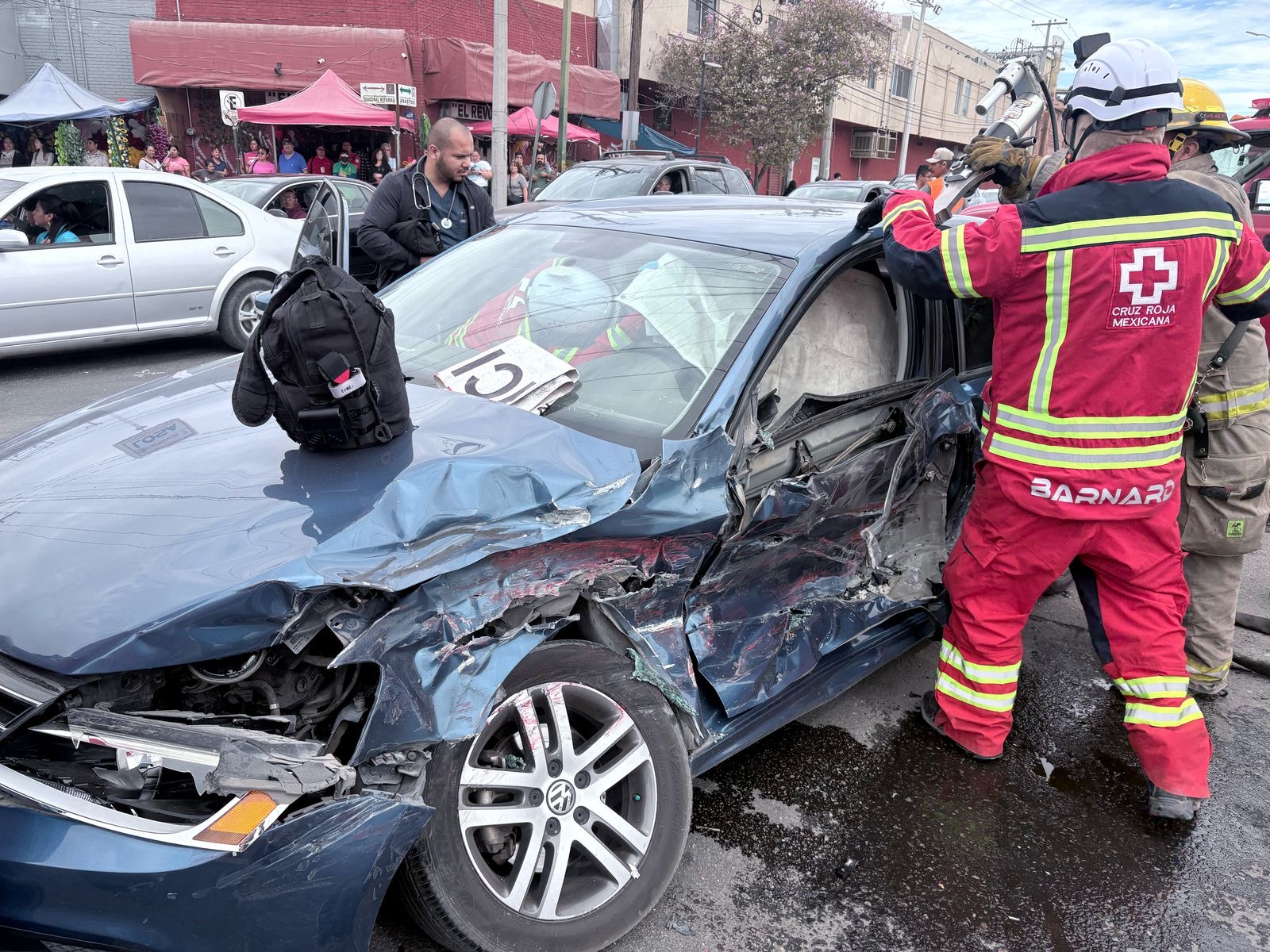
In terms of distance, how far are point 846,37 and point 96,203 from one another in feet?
74.5

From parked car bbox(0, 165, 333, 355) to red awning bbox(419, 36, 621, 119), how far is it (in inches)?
482

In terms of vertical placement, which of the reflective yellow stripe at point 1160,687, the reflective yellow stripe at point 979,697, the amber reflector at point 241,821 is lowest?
the reflective yellow stripe at point 979,697

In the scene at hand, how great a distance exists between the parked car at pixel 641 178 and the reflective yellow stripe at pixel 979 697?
810cm

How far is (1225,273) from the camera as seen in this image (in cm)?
269

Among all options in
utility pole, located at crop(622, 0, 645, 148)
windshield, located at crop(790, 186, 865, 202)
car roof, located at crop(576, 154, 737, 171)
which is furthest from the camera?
utility pole, located at crop(622, 0, 645, 148)

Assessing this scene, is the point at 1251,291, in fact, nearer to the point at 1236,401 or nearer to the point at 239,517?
the point at 1236,401

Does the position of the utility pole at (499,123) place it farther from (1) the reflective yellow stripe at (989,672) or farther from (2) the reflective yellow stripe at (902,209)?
(1) the reflective yellow stripe at (989,672)

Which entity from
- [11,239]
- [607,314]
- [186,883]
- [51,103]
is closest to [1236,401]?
[607,314]

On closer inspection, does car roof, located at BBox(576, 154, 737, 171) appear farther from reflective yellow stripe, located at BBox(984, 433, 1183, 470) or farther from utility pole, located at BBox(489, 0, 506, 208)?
reflective yellow stripe, located at BBox(984, 433, 1183, 470)

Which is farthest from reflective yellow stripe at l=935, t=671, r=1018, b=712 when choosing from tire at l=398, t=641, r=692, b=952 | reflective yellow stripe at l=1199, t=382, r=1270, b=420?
reflective yellow stripe at l=1199, t=382, r=1270, b=420

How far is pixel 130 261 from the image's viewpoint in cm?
697

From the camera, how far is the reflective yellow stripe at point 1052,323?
2467 millimetres

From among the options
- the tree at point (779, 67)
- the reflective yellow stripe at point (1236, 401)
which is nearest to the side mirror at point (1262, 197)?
the reflective yellow stripe at point (1236, 401)

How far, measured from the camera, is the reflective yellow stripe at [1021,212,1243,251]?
2.43 metres
